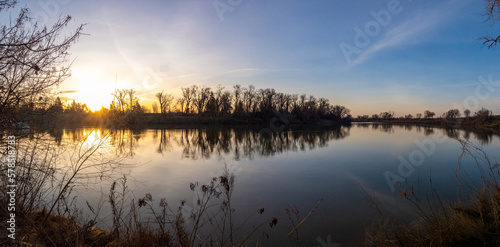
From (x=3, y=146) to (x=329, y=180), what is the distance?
942cm

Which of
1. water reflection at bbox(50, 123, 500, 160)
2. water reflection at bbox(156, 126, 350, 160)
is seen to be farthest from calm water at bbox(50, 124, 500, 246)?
water reflection at bbox(156, 126, 350, 160)

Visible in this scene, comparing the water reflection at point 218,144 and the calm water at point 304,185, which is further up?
the water reflection at point 218,144

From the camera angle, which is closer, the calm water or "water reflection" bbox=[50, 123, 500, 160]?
the calm water

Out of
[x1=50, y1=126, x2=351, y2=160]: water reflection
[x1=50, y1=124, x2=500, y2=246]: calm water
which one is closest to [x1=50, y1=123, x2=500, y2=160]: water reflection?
[x1=50, y1=126, x2=351, y2=160]: water reflection

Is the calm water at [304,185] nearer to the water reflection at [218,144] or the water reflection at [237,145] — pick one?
the water reflection at [218,144]

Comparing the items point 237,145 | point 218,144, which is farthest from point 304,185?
point 218,144

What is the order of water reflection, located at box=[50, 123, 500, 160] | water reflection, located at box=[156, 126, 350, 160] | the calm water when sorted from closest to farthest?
the calm water, water reflection, located at box=[50, 123, 500, 160], water reflection, located at box=[156, 126, 350, 160]

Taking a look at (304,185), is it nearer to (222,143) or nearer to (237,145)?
(237,145)

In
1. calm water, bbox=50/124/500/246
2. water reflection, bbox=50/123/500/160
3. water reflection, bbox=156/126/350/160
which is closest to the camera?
calm water, bbox=50/124/500/246

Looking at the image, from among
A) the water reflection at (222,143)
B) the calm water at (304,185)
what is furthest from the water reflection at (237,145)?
the calm water at (304,185)

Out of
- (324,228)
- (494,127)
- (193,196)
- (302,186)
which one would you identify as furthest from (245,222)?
(494,127)

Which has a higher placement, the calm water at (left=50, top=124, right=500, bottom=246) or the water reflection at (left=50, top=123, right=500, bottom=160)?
the water reflection at (left=50, top=123, right=500, bottom=160)

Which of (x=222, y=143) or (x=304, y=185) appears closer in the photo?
(x=304, y=185)

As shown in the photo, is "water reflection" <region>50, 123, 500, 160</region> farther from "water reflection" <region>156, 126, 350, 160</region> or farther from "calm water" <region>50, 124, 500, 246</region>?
"calm water" <region>50, 124, 500, 246</region>
